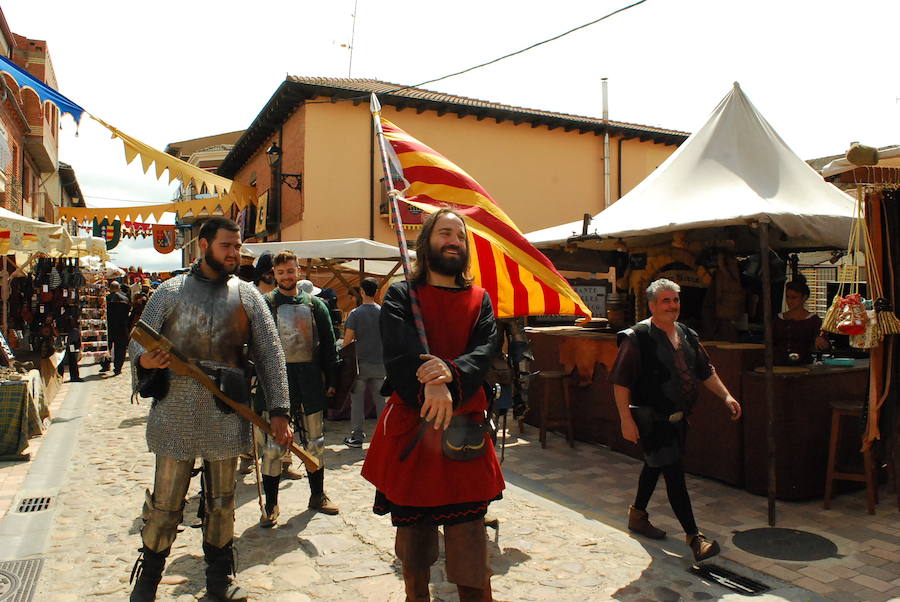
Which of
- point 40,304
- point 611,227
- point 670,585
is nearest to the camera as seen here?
point 670,585

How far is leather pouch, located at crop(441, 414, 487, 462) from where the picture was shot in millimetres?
2752

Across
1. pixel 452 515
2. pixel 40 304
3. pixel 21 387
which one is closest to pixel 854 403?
pixel 452 515

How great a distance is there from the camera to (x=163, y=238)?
24.0 m

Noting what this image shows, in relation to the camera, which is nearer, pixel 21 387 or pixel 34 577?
pixel 34 577

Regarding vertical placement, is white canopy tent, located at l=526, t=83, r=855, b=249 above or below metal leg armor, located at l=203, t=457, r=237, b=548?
above

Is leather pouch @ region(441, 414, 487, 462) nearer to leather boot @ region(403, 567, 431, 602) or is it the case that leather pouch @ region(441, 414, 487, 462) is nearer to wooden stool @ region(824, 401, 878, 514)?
leather boot @ region(403, 567, 431, 602)

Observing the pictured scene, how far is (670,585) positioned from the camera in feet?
12.5

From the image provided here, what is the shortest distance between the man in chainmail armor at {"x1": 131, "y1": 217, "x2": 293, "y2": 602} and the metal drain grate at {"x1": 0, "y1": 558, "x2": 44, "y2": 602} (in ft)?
2.54

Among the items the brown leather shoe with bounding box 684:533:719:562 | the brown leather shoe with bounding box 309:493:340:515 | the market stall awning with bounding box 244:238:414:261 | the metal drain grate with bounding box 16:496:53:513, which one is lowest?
the metal drain grate with bounding box 16:496:53:513

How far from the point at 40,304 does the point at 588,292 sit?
11.3 metres

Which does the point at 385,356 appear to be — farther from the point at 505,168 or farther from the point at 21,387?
the point at 505,168

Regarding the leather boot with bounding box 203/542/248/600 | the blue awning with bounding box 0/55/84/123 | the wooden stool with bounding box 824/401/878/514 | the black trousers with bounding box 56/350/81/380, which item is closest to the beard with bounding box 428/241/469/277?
the leather boot with bounding box 203/542/248/600

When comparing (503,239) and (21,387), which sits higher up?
(503,239)

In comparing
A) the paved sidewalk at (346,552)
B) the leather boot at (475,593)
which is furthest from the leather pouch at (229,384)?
the leather boot at (475,593)
